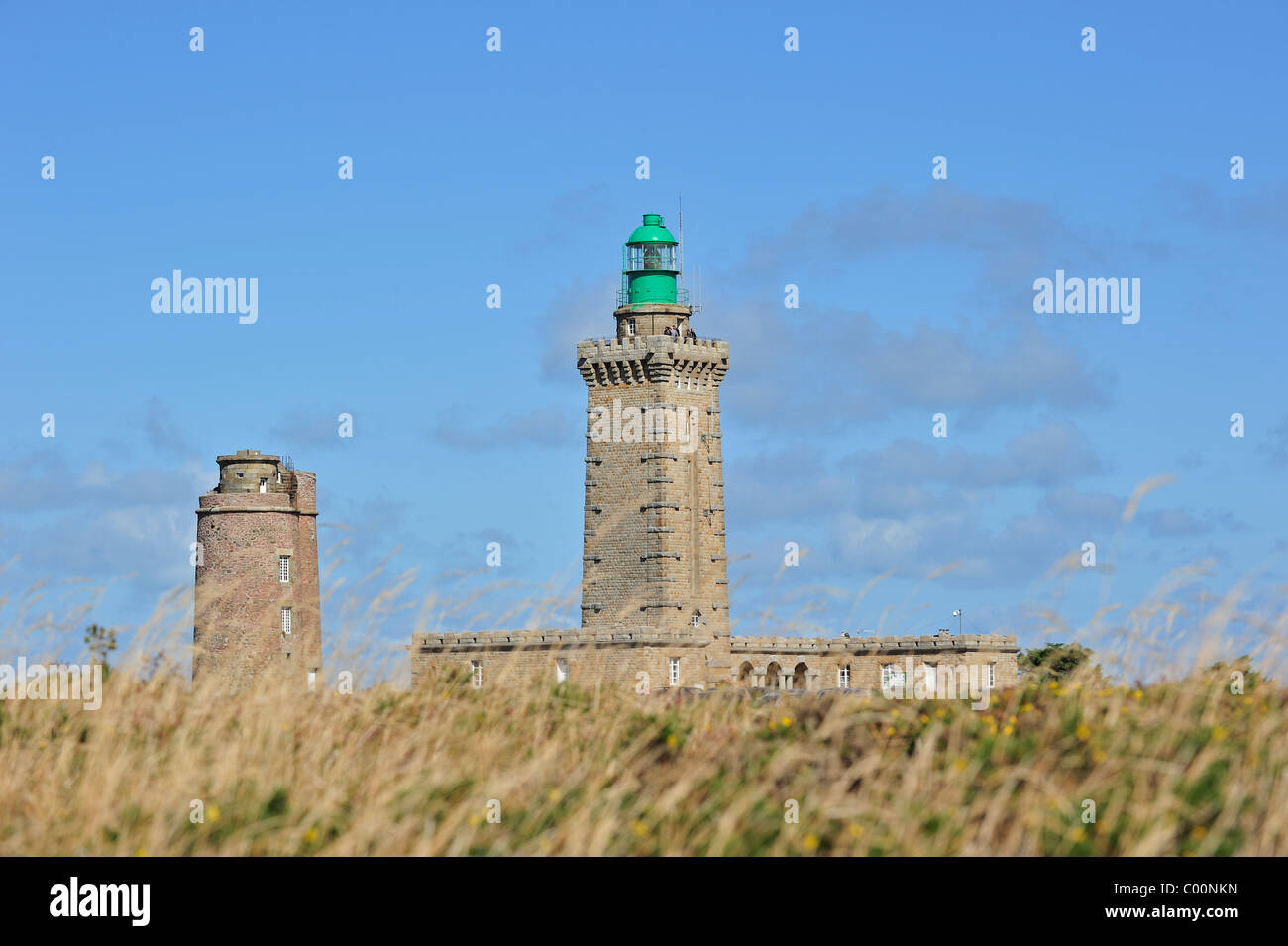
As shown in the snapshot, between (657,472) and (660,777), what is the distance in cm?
4633

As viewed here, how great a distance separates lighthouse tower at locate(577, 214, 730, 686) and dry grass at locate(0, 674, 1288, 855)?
44131mm

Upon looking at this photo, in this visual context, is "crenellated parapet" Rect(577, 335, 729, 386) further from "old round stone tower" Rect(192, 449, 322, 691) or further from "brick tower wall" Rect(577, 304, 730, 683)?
"old round stone tower" Rect(192, 449, 322, 691)

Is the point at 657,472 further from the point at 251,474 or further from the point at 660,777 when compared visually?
the point at 660,777

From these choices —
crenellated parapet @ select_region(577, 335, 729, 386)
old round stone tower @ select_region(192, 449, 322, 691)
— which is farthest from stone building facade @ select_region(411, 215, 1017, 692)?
old round stone tower @ select_region(192, 449, 322, 691)

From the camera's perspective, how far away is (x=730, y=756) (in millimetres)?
11672

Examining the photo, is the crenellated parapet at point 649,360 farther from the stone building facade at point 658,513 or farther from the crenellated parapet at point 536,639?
the crenellated parapet at point 536,639

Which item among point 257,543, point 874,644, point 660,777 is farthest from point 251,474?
point 660,777

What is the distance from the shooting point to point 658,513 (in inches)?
2265

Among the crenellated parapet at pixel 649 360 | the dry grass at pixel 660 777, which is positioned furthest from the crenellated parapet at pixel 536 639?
the dry grass at pixel 660 777

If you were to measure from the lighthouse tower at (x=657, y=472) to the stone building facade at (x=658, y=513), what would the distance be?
0.15 ft

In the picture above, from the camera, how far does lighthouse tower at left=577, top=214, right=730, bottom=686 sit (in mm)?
57562
